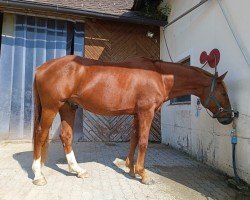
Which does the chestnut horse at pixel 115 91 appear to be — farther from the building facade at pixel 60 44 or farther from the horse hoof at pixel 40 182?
the building facade at pixel 60 44

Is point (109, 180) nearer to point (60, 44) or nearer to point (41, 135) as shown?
point (41, 135)

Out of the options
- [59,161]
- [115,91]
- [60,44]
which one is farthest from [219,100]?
[60,44]

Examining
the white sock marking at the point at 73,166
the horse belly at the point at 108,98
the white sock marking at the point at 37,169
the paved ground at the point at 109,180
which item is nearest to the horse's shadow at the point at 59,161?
the paved ground at the point at 109,180

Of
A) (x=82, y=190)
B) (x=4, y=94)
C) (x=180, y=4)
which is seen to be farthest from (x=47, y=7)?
(x=82, y=190)

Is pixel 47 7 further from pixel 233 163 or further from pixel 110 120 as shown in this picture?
pixel 233 163

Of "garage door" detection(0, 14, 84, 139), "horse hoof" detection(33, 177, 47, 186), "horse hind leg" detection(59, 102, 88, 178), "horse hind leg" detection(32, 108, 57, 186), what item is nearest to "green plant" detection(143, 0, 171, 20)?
"garage door" detection(0, 14, 84, 139)

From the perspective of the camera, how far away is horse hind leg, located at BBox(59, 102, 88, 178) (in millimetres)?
4315

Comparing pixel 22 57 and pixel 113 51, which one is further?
pixel 113 51

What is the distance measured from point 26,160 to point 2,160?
1.46 ft

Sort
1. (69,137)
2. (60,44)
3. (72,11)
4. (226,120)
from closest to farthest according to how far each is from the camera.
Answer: (226,120) → (69,137) → (72,11) → (60,44)

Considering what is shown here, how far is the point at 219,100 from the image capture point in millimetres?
4332

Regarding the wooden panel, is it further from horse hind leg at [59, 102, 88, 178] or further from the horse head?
the horse head

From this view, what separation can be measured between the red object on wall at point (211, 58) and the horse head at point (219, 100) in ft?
2.12

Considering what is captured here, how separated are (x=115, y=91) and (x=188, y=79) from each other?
1.23 m
